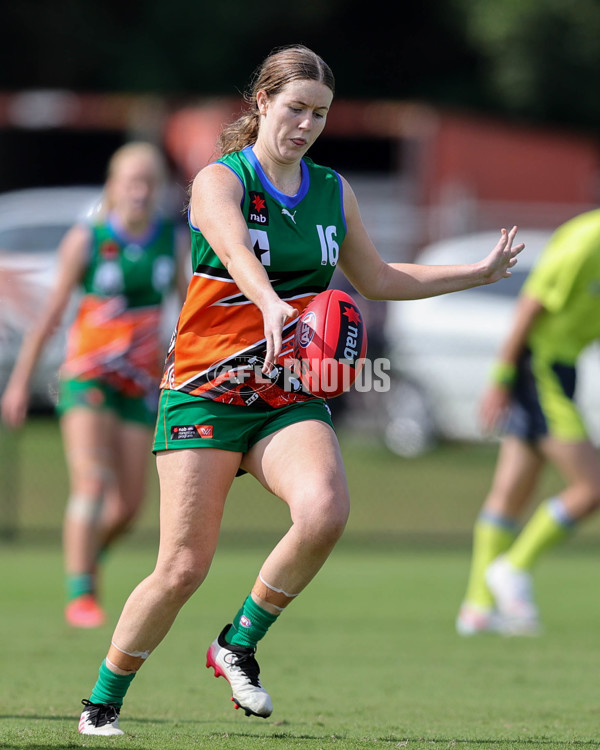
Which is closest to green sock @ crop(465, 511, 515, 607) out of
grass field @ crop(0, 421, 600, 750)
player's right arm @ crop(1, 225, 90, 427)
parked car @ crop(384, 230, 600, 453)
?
grass field @ crop(0, 421, 600, 750)

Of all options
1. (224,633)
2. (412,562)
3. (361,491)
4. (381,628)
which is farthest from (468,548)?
(224,633)

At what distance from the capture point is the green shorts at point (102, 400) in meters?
7.60

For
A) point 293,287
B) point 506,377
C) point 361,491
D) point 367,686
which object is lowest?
point 361,491

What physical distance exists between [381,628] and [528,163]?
17.1m

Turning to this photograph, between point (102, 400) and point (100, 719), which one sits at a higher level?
point (100, 719)

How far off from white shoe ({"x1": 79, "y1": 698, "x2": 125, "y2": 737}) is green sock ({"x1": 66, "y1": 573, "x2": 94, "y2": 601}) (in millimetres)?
3060

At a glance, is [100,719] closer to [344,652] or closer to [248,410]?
[248,410]

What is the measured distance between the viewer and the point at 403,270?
16.2ft

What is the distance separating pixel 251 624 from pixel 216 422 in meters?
0.71

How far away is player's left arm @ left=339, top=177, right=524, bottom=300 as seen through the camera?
15.8 feet

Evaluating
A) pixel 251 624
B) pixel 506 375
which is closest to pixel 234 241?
pixel 251 624

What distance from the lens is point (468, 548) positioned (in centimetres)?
1171

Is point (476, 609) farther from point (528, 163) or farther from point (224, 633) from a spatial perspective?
point (528, 163)

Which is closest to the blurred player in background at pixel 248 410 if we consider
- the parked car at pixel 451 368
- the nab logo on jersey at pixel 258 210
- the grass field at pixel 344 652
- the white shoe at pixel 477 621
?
the nab logo on jersey at pixel 258 210
